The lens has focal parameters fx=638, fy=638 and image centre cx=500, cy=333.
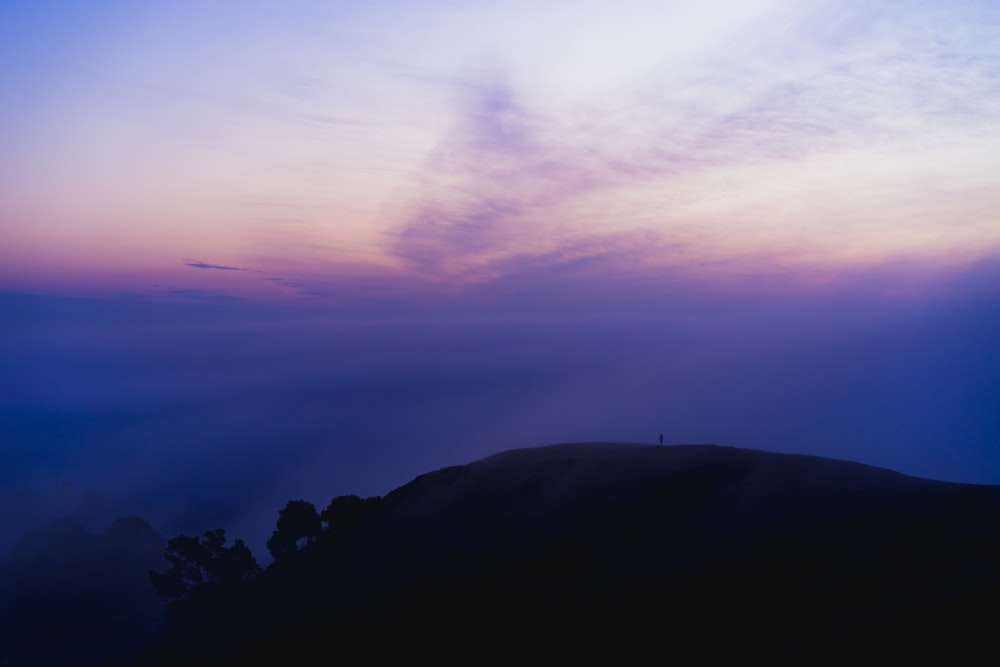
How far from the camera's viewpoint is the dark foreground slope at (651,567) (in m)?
14.7

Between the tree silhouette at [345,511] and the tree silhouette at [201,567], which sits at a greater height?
the tree silhouette at [345,511]

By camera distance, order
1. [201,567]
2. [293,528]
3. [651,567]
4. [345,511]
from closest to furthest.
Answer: [651,567]
[345,511]
[293,528]
[201,567]

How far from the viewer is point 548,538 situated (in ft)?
75.2

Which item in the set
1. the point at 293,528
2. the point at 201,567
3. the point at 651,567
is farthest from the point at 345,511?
the point at 651,567

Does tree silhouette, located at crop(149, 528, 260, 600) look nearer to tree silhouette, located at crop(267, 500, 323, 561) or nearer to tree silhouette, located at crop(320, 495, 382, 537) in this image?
tree silhouette, located at crop(267, 500, 323, 561)

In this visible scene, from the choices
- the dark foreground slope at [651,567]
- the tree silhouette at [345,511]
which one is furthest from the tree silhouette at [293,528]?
the dark foreground slope at [651,567]

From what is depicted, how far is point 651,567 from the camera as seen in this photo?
1908cm

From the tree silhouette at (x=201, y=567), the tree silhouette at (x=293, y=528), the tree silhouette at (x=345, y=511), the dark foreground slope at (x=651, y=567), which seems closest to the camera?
the dark foreground slope at (x=651, y=567)

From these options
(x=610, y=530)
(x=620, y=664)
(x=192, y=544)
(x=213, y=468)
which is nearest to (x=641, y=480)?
(x=610, y=530)

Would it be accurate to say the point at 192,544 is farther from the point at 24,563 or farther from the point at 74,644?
the point at 24,563

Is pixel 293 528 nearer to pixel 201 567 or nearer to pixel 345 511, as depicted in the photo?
pixel 345 511

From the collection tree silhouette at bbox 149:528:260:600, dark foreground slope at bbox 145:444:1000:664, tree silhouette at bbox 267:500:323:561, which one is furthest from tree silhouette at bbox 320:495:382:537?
tree silhouette at bbox 149:528:260:600

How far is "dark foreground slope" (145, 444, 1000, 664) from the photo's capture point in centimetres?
1473

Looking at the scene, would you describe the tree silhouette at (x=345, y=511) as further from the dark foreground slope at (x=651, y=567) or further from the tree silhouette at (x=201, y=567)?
the tree silhouette at (x=201, y=567)
